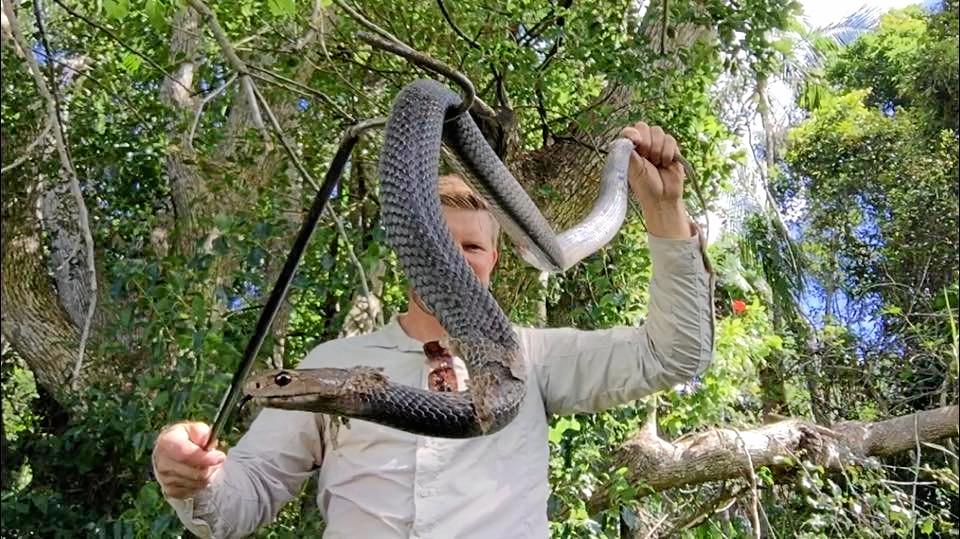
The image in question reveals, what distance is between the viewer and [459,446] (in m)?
1.17

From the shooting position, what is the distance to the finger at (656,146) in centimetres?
116

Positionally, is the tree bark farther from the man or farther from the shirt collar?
the shirt collar

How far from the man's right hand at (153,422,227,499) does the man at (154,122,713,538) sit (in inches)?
3.0

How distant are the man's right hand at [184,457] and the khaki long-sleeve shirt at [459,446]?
0.29ft

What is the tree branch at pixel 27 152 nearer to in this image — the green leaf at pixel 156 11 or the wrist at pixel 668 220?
the green leaf at pixel 156 11

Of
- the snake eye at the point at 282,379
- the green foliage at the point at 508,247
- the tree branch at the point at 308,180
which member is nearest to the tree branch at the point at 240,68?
the tree branch at the point at 308,180

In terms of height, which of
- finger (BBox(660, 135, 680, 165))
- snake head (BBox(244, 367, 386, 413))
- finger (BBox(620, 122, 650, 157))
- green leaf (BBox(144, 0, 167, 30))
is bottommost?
snake head (BBox(244, 367, 386, 413))

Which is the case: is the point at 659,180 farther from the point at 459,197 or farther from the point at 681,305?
the point at 459,197

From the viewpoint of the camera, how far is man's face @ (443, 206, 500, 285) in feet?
4.14

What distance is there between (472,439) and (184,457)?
328 mm

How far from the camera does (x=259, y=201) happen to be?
204 cm

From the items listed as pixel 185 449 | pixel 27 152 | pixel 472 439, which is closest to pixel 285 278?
pixel 185 449

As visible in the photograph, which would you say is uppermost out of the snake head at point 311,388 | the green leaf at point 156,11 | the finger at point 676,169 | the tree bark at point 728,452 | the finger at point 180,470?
the green leaf at point 156,11

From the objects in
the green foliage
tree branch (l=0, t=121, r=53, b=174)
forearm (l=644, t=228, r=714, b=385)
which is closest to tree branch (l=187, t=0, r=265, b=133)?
the green foliage
